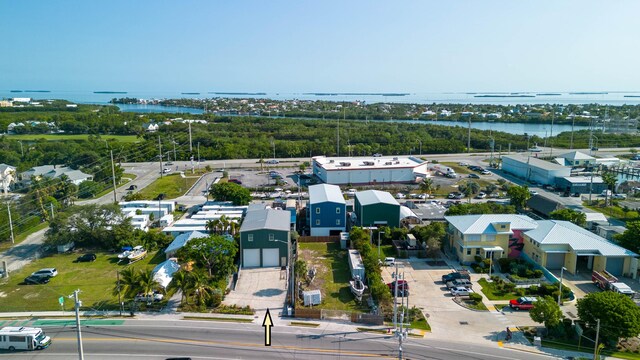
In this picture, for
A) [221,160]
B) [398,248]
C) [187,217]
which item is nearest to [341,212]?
[398,248]

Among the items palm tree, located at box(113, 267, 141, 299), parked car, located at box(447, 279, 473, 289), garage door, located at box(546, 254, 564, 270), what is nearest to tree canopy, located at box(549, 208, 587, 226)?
garage door, located at box(546, 254, 564, 270)

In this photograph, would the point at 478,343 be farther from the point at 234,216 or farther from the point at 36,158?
the point at 36,158

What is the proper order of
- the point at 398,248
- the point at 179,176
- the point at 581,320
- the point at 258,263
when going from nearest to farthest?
the point at 581,320 → the point at 258,263 → the point at 398,248 → the point at 179,176

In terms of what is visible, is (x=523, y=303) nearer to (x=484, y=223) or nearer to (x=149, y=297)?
(x=484, y=223)

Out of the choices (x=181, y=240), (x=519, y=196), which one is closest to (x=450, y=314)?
(x=181, y=240)

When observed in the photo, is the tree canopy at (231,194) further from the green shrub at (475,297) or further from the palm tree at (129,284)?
the green shrub at (475,297)
